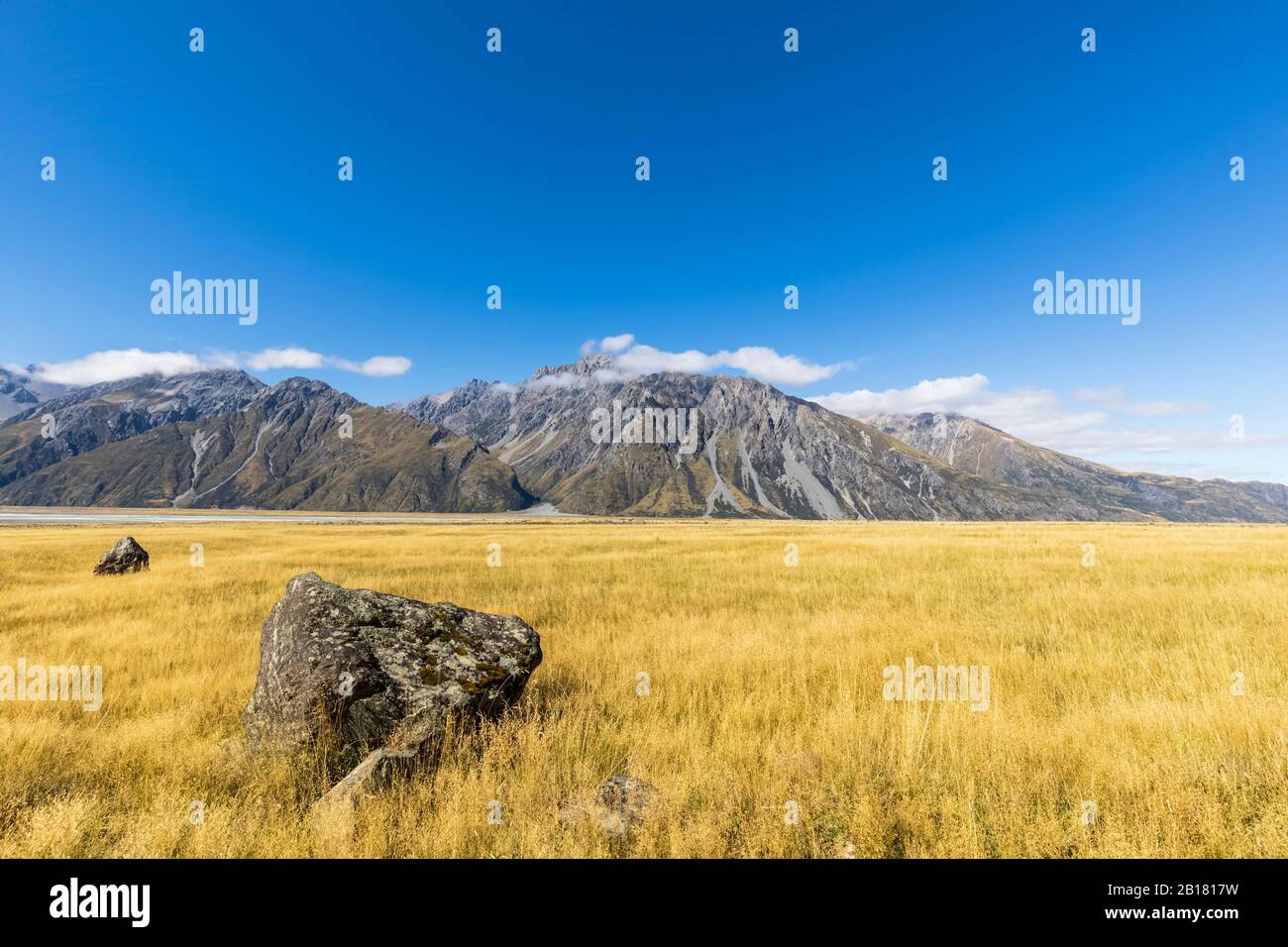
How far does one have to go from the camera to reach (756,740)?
5883 mm

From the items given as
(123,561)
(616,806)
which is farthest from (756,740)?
(123,561)

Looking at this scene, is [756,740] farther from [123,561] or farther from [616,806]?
[123,561]

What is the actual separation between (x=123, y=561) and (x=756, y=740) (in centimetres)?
2851

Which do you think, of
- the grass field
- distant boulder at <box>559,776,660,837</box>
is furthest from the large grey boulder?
distant boulder at <box>559,776,660,837</box>

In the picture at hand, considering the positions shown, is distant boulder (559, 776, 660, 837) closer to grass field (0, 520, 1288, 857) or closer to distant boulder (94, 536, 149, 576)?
grass field (0, 520, 1288, 857)

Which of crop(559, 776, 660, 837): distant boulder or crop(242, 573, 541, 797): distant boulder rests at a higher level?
crop(242, 573, 541, 797): distant boulder

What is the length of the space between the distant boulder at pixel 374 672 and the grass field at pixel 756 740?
1.28 feet

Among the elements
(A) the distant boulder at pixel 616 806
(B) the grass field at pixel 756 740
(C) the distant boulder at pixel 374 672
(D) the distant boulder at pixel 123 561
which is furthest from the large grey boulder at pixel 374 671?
(D) the distant boulder at pixel 123 561

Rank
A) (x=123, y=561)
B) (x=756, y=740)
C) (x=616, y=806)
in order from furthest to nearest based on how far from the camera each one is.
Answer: (x=123, y=561) → (x=756, y=740) → (x=616, y=806)

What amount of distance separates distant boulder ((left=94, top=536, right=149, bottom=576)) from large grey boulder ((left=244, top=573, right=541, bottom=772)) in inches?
887

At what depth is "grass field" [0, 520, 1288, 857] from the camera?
407cm

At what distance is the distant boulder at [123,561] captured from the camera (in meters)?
21.3
